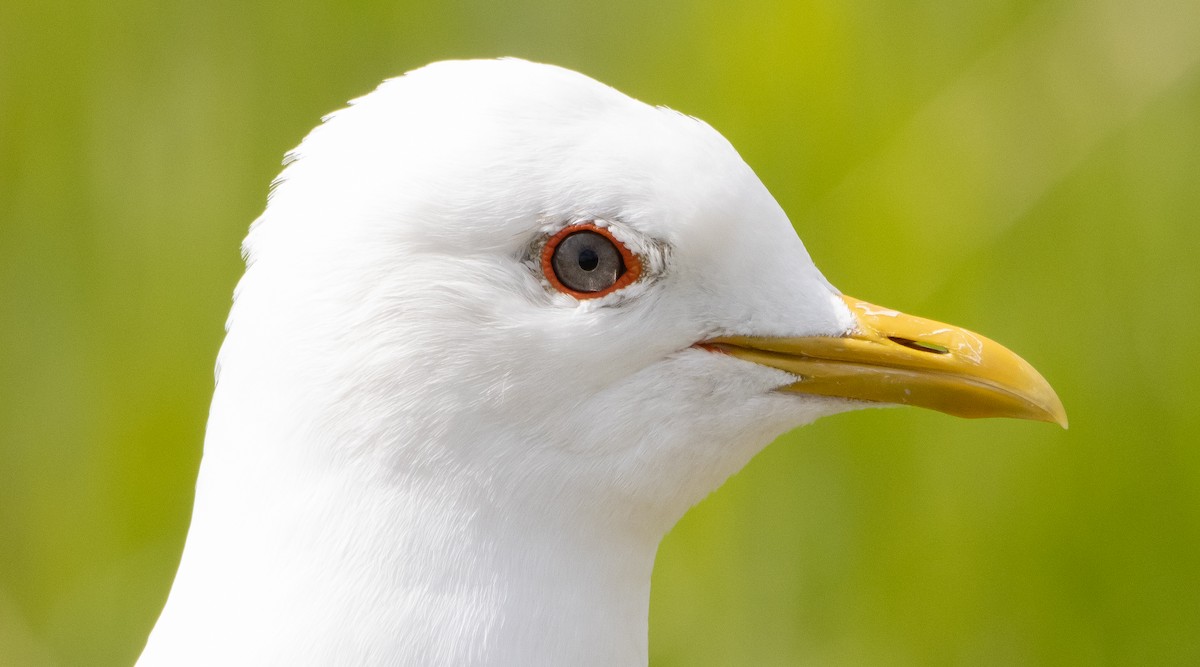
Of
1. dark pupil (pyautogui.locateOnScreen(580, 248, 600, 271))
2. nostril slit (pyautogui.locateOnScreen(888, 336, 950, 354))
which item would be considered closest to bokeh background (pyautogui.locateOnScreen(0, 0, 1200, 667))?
nostril slit (pyautogui.locateOnScreen(888, 336, 950, 354))

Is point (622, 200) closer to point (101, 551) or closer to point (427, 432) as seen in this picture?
point (427, 432)

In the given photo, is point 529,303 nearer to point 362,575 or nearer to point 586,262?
point 586,262

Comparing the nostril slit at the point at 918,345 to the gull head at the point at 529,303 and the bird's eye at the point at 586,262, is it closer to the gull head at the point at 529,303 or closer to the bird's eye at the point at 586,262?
the gull head at the point at 529,303

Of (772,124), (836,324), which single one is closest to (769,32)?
(772,124)

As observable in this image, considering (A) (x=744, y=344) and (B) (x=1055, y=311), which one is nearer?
(A) (x=744, y=344)

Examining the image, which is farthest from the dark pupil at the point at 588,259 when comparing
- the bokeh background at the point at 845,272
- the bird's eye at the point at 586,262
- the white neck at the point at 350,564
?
the bokeh background at the point at 845,272

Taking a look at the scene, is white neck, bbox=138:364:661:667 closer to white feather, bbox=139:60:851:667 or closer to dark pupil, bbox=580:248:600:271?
white feather, bbox=139:60:851:667
